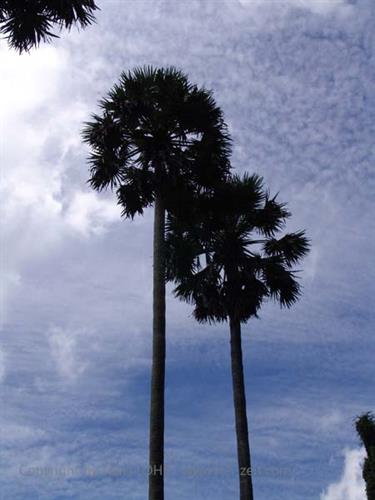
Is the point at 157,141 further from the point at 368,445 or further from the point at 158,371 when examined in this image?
the point at 368,445

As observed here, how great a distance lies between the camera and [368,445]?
90.3ft

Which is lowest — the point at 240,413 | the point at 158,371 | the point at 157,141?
the point at 158,371

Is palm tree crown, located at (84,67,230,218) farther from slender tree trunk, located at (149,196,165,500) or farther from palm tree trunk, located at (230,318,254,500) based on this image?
palm tree trunk, located at (230,318,254,500)

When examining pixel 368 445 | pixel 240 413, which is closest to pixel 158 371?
pixel 240 413

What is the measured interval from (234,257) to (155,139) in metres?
6.99

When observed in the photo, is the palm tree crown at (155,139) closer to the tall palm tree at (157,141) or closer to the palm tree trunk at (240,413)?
the tall palm tree at (157,141)

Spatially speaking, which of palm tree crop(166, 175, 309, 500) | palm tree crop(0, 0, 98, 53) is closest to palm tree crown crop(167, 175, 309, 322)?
palm tree crop(166, 175, 309, 500)

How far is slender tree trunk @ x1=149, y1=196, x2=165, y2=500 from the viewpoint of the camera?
15109 millimetres

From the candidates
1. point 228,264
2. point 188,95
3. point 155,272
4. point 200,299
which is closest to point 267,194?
point 228,264

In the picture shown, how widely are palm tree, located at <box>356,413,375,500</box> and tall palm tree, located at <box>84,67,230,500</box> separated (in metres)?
13.6

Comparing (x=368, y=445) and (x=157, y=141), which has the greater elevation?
(x=157, y=141)

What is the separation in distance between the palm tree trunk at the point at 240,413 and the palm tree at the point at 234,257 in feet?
0.70

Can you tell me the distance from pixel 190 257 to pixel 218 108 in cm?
652

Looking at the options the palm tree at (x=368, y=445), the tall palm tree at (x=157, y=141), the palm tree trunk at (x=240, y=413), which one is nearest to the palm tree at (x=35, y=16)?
the tall palm tree at (x=157, y=141)
